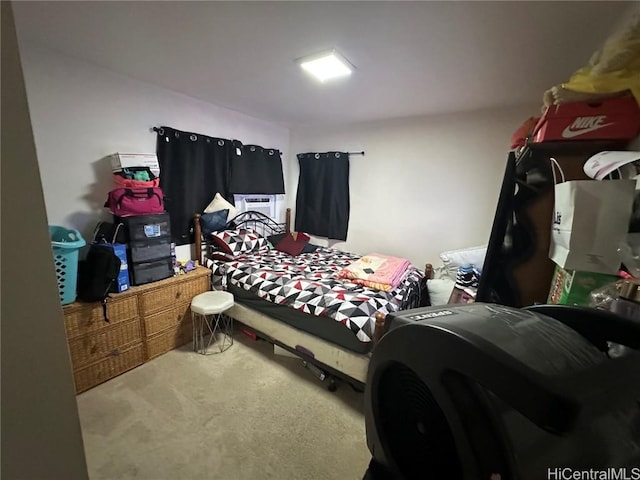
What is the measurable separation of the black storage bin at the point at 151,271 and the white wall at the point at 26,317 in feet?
5.87

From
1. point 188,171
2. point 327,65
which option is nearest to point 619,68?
point 327,65

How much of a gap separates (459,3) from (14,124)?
1677 millimetres

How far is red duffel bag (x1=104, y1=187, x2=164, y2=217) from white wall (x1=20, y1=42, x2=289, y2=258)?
23 centimetres

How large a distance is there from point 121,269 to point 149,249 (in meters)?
0.26

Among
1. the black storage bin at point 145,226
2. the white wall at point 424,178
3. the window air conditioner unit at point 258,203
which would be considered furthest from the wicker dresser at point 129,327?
the white wall at point 424,178

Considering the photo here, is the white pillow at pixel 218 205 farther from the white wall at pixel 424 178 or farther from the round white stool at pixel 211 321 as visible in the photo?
the white wall at pixel 424 178

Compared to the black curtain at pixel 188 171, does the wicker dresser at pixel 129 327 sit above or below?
below

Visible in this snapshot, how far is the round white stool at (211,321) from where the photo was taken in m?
2.33

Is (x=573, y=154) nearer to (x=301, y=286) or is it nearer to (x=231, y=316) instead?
(x=301, y=286)

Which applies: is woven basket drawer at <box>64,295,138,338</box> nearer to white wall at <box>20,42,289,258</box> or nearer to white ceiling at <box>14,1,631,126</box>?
white wall at <box>20,42,289,258</box>

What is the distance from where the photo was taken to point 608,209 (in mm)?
851

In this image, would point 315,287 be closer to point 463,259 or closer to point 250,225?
point 463,259

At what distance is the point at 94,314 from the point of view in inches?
76.2

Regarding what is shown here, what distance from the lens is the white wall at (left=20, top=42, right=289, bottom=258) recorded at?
6.27ft
